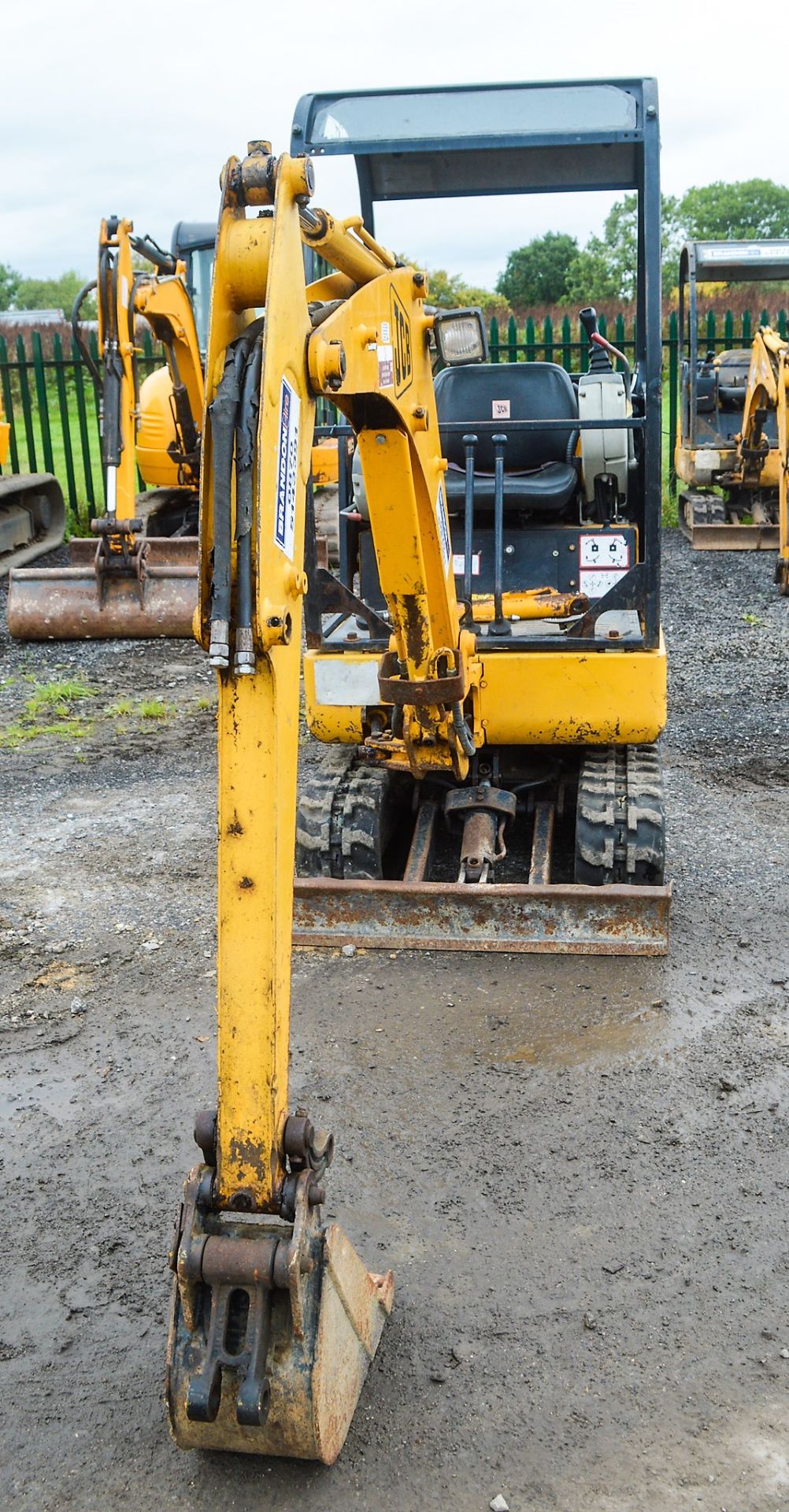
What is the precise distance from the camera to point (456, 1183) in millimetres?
3299

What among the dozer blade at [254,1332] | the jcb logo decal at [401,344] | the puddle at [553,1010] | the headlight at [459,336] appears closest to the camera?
the dozer blade at [254,1332]

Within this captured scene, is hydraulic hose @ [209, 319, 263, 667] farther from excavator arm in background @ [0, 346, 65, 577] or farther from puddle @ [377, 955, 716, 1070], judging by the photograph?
excavator arm in background @ [0, 346, 65, 577]

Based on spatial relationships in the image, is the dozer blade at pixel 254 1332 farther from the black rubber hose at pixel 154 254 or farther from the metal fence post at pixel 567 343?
the metal fence post at pixel 567 343

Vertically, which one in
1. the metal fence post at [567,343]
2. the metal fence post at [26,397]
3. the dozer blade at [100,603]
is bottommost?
the dozer blade at [100,603]

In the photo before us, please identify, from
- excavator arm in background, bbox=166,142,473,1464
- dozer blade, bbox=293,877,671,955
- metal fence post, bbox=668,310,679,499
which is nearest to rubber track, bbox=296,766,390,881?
dozer blade, bbox=293,877,671,955

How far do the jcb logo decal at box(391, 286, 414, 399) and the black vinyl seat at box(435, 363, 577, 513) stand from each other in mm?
1669

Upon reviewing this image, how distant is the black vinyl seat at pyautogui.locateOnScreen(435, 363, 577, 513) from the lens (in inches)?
205

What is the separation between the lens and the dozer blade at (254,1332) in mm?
2227

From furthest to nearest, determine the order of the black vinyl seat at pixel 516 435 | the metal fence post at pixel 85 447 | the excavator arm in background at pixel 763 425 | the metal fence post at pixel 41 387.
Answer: the metal fence post at pixel 85 447
the metal fence post at pixel 41 387
the excavator arm in background at pixel 763 425
the black vinyl seat at pixel 516 435

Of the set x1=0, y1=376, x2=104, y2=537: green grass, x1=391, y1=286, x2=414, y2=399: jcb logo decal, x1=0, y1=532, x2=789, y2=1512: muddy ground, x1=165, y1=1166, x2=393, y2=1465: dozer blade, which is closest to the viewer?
x1=165, y1=1166, x2=393, y2=1465: dozer blade

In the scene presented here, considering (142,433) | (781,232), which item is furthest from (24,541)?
(781,232)

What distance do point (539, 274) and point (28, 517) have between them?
1976 cm

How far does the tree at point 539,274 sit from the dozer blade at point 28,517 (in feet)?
59.1

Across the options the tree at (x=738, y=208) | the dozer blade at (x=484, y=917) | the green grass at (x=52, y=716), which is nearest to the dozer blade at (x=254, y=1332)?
the dozer blade at (x=484, y=917)
